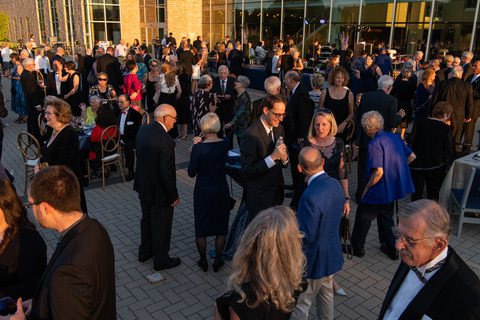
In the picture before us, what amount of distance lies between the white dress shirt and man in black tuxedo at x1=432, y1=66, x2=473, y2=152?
6034mm

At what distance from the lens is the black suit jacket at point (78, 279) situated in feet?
6.41

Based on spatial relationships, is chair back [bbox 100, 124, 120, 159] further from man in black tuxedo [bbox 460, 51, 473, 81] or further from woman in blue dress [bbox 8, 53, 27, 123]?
man in black tuxedo [bbox 460, 51, 473, 81]

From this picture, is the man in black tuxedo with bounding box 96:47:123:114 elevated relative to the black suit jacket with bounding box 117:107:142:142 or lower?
elevated

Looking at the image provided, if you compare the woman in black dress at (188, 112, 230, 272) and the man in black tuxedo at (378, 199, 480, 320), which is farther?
the woman in black dress at (188, 112, 230, 272)

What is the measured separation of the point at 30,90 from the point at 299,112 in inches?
262

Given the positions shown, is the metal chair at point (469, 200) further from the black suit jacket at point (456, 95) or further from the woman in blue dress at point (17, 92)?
the woman in blue dress at point (17, 92)

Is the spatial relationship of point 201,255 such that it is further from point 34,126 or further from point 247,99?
point 34,126

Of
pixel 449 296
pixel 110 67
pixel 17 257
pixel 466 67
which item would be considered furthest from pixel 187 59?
pixel 449 296

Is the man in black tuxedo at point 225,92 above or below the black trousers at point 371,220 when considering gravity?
above

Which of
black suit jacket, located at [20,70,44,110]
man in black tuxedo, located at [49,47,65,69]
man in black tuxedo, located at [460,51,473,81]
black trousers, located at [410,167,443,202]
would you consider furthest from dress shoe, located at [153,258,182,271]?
man in black tuxedo, located at [460,51,473,81]

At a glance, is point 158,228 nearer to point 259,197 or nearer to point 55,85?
point 259,197

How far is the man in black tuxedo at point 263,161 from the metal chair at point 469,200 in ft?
9.19

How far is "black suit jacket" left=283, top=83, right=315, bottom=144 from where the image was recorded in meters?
6.18

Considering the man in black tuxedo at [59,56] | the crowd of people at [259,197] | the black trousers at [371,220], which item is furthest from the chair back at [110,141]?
the man in black tuxedo at [59,56]
